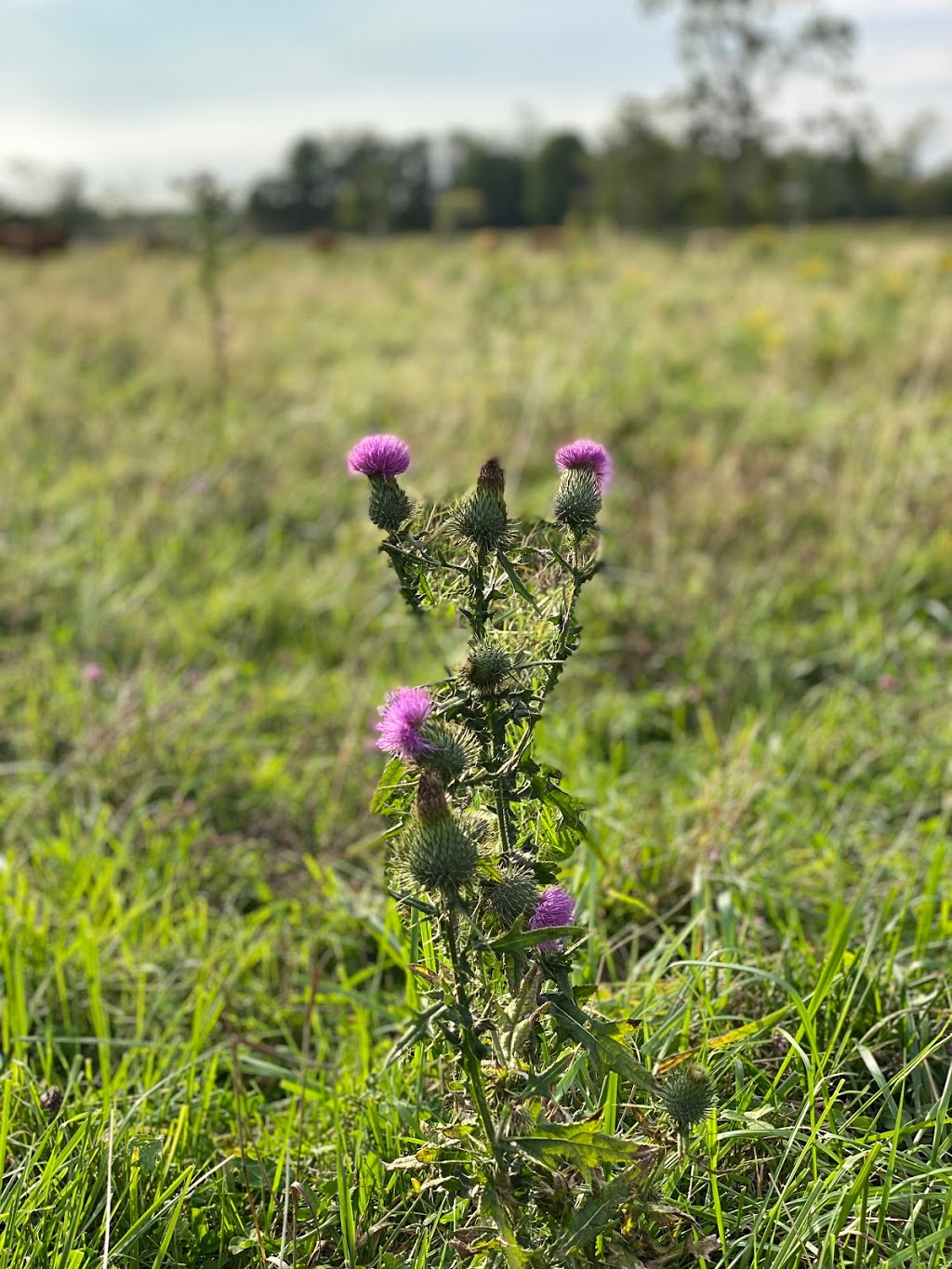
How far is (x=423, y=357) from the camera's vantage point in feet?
24.5

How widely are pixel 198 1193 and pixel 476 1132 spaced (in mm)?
593

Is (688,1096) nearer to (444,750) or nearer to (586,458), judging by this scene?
(444,750)

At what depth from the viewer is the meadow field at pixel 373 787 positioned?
1481mm

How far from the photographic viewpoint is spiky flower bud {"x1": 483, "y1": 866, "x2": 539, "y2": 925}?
1191 mm

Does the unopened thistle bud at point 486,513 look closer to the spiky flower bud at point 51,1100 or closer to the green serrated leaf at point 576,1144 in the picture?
the green serrated leaf at point 576,1144

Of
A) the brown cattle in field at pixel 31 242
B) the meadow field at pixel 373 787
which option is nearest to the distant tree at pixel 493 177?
the brown cattle in field at pixel 31 242

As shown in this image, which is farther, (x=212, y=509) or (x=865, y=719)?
(x=212, y=509)

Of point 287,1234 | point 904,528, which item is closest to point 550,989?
point 287,1234

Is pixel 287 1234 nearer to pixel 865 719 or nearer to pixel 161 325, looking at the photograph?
pixel 865 719

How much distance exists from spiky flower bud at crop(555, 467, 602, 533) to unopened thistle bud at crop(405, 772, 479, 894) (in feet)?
1.16

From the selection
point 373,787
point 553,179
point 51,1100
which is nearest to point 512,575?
point 51,1100

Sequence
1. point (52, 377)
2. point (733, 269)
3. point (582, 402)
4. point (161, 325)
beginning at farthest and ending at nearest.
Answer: point (733, 269) < point (161, 325) < point (52, 377) < point (582, 402)

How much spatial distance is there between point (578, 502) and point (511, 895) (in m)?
0.45

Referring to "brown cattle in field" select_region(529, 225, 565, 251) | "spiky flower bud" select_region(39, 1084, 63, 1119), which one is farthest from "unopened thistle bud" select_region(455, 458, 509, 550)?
"brown cattle in field" select_region(529, 225, 565, 251)
